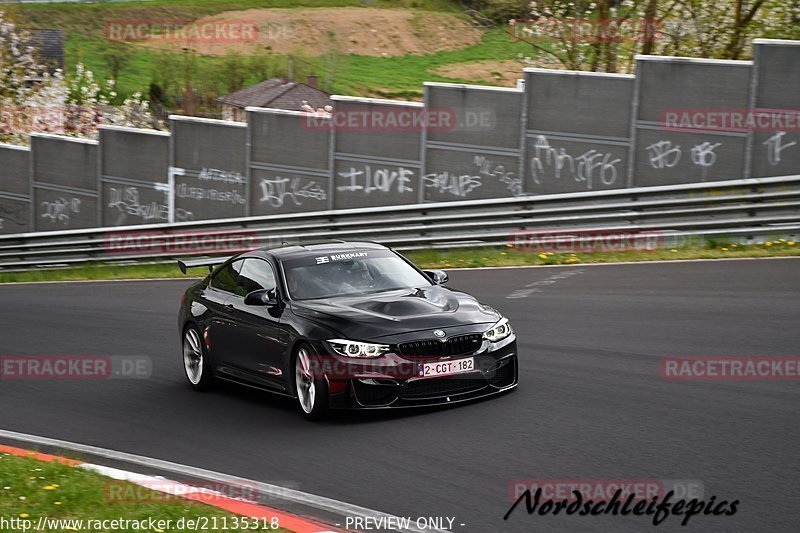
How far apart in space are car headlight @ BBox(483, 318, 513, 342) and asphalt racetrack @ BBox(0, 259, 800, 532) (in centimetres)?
58

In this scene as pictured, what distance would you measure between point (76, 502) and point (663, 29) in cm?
1935

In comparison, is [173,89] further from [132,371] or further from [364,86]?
[132,371]

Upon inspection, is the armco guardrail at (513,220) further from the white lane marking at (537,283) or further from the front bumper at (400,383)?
the front bumper at (400,383)

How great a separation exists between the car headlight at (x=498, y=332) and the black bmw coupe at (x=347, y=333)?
0.01m

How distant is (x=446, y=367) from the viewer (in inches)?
373

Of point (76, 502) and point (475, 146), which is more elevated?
point (475, 146)

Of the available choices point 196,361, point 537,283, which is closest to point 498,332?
point 196,361

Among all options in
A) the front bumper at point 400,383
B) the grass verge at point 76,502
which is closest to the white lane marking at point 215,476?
the grass verge at point 76,502

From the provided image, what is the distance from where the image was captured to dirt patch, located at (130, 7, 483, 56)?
81.6 meters

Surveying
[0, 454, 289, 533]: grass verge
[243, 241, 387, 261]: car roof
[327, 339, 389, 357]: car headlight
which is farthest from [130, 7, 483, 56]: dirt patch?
[0, 454, 289, 533]: grass verge

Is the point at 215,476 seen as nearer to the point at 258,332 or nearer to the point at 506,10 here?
the point at 258,332

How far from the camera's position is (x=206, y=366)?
1165 centimetres

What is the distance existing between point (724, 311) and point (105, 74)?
73.1m

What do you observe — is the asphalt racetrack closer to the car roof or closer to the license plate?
the license plate
